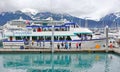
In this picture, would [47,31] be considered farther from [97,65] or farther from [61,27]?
[97,65]

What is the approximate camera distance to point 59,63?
39219 mm

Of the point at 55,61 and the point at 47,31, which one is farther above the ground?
the point at 47,31

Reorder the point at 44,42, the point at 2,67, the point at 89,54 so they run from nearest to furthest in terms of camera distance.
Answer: the point at 2,67 < the point at 89,54 < the point at 44,42

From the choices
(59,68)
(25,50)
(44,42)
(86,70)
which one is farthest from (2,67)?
(44,42)

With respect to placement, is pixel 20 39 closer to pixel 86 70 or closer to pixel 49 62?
pixel 49 62

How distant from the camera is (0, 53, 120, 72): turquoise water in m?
34.3

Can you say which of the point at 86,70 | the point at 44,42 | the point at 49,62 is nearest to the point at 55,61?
the point at 49,62

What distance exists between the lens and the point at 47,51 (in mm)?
47906

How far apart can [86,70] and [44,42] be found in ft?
69.6

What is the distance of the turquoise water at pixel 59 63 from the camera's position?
1350 inches

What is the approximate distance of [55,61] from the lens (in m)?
40.7

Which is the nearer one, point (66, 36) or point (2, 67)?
point (2, 67)

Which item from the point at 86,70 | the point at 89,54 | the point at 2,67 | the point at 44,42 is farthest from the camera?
the point at 44,42

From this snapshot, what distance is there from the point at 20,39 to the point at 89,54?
42.9 feet
